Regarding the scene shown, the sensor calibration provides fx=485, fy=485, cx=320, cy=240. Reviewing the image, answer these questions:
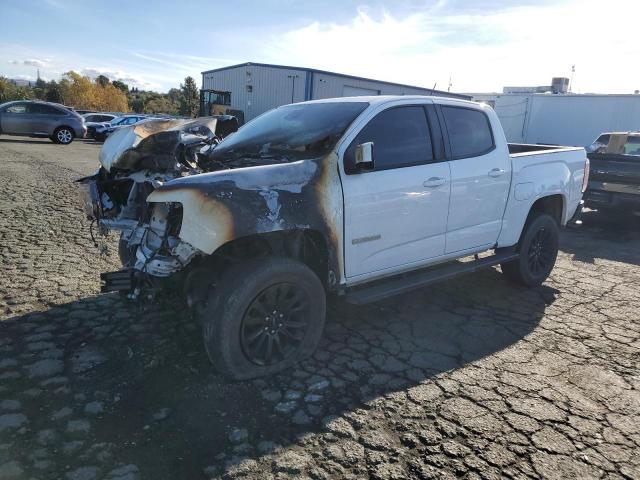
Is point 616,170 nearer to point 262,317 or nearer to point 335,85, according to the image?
point 262,317

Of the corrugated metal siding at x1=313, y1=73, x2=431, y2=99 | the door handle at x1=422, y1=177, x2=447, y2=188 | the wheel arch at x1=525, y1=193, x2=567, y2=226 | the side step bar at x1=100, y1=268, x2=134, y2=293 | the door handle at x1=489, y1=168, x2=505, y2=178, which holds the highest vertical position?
the corrugated metal siding at x1=313, y1=73, x2=431, y2=99

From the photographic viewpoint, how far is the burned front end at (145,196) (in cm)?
328

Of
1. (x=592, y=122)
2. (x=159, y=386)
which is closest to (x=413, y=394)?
(x=159, y=386)

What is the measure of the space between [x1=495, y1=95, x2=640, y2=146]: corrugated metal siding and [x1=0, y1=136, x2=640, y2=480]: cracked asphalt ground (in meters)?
23.6

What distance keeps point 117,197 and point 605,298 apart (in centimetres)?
502

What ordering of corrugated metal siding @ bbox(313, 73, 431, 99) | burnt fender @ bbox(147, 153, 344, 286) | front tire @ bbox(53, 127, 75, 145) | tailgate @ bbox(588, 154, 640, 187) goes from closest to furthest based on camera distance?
1. burnt fender @ bbox(147, 153, 344, 286)
2. tailgate @ bbox(588, 154, 640, 187)
3. front tire @ bbox(53, 127, 75, 145)
4. corrugated metal siding @ bbox(313, 73, 431, 99)

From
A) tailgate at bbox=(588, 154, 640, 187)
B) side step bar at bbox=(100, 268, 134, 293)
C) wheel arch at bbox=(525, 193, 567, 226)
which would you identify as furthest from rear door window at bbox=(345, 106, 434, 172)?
tailgate at bbox=(588, 154, 640, 187)

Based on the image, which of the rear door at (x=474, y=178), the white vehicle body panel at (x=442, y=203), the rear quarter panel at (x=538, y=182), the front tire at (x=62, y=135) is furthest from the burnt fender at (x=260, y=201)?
the front tire at (x=62, y=135)

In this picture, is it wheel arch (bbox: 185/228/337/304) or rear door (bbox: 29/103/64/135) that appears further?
rear door (bbox: 29/103/64/135)

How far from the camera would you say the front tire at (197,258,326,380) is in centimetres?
313

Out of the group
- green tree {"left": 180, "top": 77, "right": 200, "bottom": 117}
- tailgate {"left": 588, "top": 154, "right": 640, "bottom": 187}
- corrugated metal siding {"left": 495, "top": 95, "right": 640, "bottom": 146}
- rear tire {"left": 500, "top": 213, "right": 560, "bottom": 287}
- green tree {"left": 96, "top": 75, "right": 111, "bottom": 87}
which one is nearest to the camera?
rear tire {"left": 500, "top": 213, "right": 560, "bottom": 287}

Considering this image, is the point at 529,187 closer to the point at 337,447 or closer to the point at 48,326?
the point at 337,447

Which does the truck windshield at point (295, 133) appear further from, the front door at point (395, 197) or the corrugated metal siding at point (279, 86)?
the corrugated metal siding at point (279, 86)

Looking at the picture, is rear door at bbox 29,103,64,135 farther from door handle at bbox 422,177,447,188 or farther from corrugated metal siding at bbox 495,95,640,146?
corrugated metal siding at bbox 495,95,640,146
